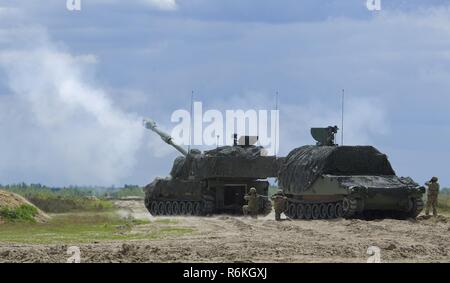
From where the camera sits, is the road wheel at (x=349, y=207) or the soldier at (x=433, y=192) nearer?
the road wheel at (x=349, y=207)

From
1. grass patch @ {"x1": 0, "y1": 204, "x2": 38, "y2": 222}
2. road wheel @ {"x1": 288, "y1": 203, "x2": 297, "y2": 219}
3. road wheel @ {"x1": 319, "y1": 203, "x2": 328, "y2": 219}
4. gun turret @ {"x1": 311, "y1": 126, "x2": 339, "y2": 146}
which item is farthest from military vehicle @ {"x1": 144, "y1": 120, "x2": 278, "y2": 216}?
grass patch @ {"x1": 0, "y1": 204, "x2": 38, "y2": 222}

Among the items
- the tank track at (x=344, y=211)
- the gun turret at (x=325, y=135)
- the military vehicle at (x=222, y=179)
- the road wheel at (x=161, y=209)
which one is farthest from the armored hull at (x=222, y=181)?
the tank track at (x=344, y=211)

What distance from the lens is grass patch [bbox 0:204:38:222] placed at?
3741 cm

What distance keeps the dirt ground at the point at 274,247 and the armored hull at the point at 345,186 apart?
4.65m

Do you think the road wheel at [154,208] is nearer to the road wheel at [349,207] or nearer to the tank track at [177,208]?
the tank track at [177,208]

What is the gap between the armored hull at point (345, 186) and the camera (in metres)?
37.3

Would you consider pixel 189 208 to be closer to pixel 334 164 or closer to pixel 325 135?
pixel 325 135

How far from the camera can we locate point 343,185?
3762 centimetres

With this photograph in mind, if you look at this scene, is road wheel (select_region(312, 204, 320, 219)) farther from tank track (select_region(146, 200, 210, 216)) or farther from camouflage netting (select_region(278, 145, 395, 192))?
tank track (select_region(146, 200, 210, 216))

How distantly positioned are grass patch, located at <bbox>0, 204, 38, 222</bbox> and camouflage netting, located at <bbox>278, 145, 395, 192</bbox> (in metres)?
A: 9.29

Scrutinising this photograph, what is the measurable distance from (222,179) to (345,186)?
1051 centimetres
